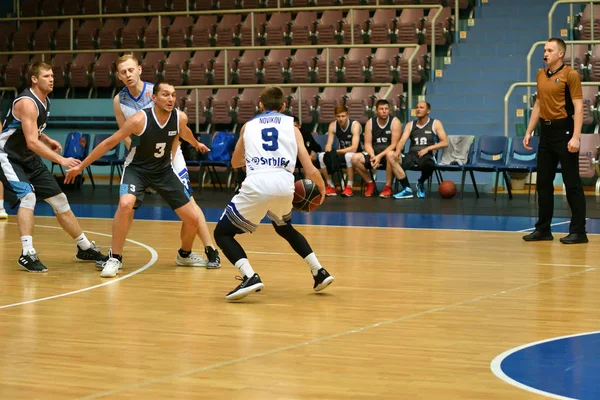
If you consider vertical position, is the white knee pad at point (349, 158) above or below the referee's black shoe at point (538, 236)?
above

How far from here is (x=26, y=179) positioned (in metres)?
7.83

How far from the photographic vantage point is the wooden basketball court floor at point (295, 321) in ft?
13.6

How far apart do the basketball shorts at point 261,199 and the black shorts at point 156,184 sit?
1.36m

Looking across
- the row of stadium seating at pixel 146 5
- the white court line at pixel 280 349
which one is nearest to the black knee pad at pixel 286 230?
the white court line at pixel 280 349

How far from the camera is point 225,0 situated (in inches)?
765

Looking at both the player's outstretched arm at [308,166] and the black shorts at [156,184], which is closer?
the player's outstretched arm at [308,166]

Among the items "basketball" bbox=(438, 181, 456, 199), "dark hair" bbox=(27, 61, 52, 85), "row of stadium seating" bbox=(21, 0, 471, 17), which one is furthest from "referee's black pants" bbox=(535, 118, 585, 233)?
"row of stadium seating" bbox=(21, 0, 471, 17)

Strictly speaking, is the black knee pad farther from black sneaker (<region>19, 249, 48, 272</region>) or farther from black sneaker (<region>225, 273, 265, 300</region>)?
black sneaker (<region>19, 249, 48, 272</region>)

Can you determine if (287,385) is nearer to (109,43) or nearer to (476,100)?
(476,100)

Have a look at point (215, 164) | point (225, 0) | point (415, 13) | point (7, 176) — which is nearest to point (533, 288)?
point (7, 176)

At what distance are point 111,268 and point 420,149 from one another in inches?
303

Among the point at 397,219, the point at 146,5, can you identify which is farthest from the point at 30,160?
the point at 146,5

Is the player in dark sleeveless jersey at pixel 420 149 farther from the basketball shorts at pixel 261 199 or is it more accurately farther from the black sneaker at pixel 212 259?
the basketball shorts at pixel 261 199

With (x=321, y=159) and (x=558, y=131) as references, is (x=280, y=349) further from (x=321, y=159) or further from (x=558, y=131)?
(x=321, y=159)
